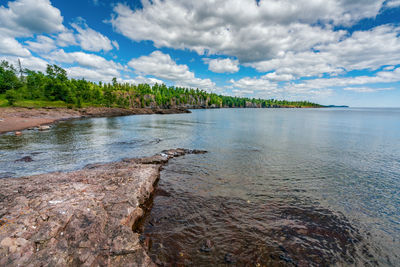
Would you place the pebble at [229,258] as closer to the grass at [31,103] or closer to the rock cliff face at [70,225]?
the rock cliff face at [70,225]

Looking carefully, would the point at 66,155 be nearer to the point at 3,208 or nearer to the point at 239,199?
the point at 3,208

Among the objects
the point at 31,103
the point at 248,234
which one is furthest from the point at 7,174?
the point at 31,103

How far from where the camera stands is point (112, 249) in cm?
638

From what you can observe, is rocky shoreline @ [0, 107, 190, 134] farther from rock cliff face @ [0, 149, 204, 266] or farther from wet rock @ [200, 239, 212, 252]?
wet rock @ [200, 239, 212, 252]

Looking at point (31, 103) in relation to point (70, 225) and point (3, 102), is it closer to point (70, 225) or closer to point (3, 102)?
point (3, 102)

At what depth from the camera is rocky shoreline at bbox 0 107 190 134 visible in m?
46.4

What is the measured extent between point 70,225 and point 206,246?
574cm

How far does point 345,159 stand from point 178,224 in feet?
76.1

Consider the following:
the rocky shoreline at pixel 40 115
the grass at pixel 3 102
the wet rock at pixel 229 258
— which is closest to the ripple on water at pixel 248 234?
the wet rock at pixel 229 258

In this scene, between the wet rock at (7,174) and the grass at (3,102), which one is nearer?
the wet rock at (7,174)

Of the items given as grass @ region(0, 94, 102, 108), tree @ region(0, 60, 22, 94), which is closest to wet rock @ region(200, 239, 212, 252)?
grass @ region(0, 94, 102, 108)

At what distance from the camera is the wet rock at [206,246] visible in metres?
7.67

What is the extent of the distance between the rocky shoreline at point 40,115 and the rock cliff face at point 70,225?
153 feet

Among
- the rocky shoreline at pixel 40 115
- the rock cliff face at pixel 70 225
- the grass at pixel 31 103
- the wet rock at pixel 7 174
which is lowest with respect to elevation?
the rocky shoreline at pixel 40 115
